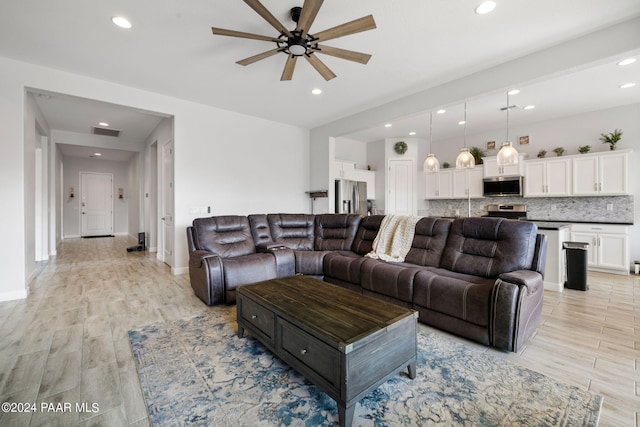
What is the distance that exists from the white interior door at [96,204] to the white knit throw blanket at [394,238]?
10.1 metres

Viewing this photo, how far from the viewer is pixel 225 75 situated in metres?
3.56

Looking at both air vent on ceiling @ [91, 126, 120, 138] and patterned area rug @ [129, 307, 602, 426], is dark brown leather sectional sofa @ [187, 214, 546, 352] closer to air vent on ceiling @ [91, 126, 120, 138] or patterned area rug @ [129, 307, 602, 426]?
patterned area rug @ [129, 307, 602, 426]

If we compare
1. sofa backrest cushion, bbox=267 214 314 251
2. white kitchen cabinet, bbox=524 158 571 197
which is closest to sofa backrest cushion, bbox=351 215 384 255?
sofa backrest cushion, bbox=267 214 314 251

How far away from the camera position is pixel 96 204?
367 inches

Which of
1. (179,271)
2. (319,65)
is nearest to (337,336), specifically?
(319,65)

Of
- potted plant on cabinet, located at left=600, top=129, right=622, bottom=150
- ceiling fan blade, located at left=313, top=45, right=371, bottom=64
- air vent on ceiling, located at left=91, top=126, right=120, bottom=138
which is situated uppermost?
air vent on ceiling, located at left=91, top=126, right=120, bottom=138

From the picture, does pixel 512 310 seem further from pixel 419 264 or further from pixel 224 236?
pixel 224 236

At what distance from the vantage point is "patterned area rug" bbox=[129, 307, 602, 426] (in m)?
1.46

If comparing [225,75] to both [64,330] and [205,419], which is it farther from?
[205,419]

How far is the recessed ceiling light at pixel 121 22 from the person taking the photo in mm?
2449

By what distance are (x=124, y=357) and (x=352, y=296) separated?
179 cm

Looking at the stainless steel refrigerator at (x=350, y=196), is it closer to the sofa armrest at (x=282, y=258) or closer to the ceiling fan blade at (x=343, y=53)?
the sofa armrest at (x=282, y=258)

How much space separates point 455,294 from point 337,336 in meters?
1.40

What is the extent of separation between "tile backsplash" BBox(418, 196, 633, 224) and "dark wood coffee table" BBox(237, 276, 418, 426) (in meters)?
5.51
